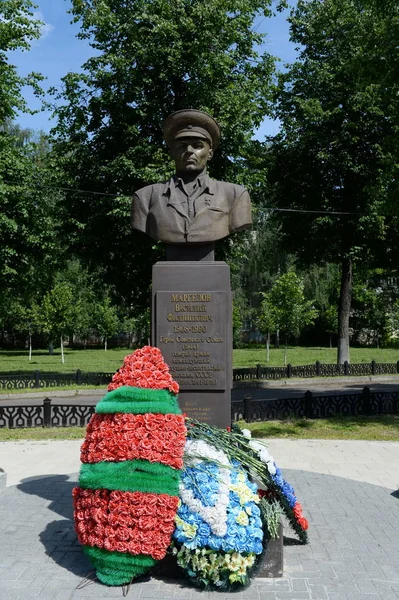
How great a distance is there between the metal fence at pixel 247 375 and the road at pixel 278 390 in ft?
1.95

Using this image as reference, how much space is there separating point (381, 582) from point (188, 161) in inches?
173

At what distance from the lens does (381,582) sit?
461cm

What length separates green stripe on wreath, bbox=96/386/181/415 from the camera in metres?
4.70

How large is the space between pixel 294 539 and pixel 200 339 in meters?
2.16

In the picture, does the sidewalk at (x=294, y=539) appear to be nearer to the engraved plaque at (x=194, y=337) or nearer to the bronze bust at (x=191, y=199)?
the engraved plaque at (x=194, y=337)

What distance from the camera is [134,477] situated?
452 centimetres

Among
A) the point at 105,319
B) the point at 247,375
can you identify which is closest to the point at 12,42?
the point at 247,375

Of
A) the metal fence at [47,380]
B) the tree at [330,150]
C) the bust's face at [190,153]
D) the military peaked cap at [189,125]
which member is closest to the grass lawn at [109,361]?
the metal fence at [47,380]

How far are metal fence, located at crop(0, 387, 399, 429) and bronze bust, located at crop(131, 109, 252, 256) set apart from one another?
724 cm

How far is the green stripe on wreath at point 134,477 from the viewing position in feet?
14.8

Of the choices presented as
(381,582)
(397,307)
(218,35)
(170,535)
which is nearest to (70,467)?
(170,535)

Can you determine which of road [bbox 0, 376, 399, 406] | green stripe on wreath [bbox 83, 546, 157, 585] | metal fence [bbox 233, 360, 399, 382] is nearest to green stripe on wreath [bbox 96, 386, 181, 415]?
green stripe on wreath [bbox 83, 546, 157, 585]

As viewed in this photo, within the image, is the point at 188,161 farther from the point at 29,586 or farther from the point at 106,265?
the point at 106,265

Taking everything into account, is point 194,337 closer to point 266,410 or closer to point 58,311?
point 266,410
